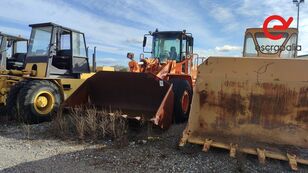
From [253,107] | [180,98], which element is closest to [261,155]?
[253,107]

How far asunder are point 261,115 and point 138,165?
1.98 meters

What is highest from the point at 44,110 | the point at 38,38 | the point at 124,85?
the point at 38,38

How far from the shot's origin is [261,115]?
504 centimetres

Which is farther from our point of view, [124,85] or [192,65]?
[192,65]

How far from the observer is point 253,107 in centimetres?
509

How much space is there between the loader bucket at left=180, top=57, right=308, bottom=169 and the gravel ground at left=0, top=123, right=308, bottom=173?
193 millimetres

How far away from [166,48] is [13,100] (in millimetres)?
4279

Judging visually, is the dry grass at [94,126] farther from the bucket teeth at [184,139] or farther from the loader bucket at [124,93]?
the bucket teeth at [184,139]

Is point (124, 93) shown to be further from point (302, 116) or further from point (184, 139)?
point (302, 116)

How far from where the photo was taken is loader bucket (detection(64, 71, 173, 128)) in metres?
6.90

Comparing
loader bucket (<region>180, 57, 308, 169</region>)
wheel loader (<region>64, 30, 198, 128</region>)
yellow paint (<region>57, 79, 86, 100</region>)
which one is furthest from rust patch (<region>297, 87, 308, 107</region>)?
yellow paint (<region>57, 79, 86, 100</region>)

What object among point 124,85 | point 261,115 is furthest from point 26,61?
point 261,115

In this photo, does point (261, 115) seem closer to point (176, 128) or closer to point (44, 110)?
point (176, 128)

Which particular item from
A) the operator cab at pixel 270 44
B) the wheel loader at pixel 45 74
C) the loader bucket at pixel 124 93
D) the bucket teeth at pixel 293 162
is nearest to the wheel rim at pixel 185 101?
the loader bucket at pixel 124 93
